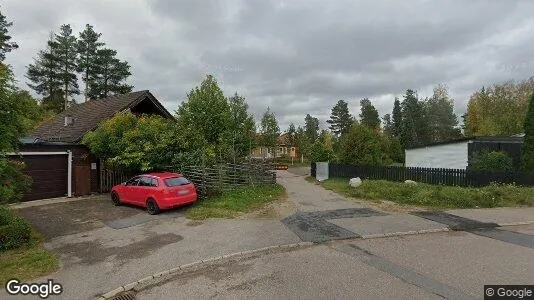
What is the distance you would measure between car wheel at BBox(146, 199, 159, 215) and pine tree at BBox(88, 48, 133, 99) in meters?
34.3

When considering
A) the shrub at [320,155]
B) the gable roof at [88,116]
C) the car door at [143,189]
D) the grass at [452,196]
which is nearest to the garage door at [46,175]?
the gable roof at [88,116]

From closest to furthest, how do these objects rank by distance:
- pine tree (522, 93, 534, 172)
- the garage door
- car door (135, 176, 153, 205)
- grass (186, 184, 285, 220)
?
grass (186, 184, 285, 220) < car door (135, 176, 153, 205) < the garage door < pine tree (522, 93, 534, 172)

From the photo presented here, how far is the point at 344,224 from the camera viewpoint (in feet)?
32.8

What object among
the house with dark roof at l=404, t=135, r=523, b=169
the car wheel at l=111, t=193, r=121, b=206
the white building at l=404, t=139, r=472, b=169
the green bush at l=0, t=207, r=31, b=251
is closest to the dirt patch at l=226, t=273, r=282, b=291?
the green bush at l=0, t=207, r=31, b=251

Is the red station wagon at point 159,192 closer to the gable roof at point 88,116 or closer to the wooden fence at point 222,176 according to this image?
the wooden fence at point 222,176

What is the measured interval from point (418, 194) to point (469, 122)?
44.8 metres

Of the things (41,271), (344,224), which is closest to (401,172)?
(344,224)

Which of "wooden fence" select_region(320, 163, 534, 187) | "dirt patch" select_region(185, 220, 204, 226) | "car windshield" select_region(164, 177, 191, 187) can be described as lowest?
"dirt patch" select_region(185, 220, 204, 226)

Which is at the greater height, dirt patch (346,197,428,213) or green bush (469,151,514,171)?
green bush (469,151,514,171)

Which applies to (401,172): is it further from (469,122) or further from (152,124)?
(469,122)

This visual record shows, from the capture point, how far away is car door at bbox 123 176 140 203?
13117mm

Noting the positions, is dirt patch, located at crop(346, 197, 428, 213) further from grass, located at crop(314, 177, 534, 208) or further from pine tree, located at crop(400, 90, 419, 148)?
pine tree, located at crop(400, 90, 419, 148)

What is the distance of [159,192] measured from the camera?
11.9 meters

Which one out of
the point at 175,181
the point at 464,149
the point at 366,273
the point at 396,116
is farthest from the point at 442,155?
the point at 396,116
